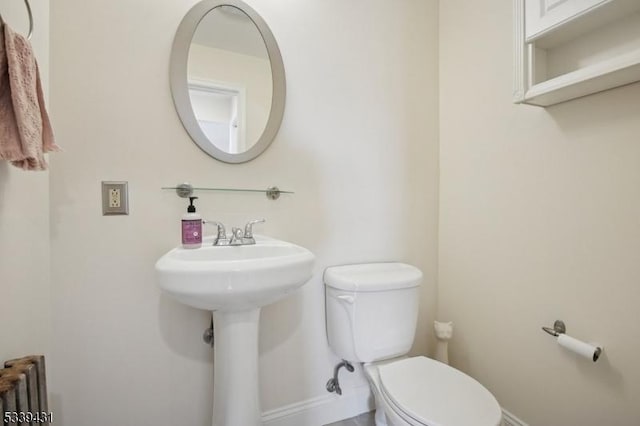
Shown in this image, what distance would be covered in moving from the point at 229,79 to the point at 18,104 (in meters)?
0.71

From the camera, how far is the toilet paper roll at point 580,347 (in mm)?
949

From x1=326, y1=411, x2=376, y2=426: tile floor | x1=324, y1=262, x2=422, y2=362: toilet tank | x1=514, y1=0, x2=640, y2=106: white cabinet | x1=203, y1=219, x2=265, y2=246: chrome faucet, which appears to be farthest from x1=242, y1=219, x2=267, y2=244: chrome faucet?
x1=514, y1=0, x2=640, y2=106: white cabinet

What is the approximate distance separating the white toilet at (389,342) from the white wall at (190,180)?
13cm

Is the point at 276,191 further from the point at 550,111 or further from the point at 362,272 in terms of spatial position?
the point at 550,111

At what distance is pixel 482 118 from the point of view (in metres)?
1.39

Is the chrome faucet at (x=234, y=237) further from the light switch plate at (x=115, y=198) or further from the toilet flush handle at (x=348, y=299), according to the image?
the toilet flush handle at (x=348, y=299)

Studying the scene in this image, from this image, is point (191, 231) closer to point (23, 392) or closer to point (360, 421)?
point (23, 392)

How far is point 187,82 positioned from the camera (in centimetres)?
115

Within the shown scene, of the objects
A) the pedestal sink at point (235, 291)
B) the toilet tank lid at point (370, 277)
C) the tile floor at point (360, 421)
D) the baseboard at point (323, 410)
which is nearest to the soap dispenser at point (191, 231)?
the pedestal sink at point (235, 291)

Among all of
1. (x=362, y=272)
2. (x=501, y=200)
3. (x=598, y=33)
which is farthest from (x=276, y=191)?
(x=598, y=33)

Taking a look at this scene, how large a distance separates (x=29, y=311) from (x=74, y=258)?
0.20m

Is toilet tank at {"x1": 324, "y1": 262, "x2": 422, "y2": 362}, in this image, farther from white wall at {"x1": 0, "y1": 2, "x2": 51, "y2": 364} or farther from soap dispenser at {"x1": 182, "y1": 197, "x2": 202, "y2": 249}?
white wall at {"x1": 0, "y1": 2, "x2": 51, "y2": 364}

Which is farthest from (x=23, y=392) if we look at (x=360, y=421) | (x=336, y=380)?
(x=360, y=421)

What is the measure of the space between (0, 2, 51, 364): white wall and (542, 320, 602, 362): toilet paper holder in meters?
1.71
